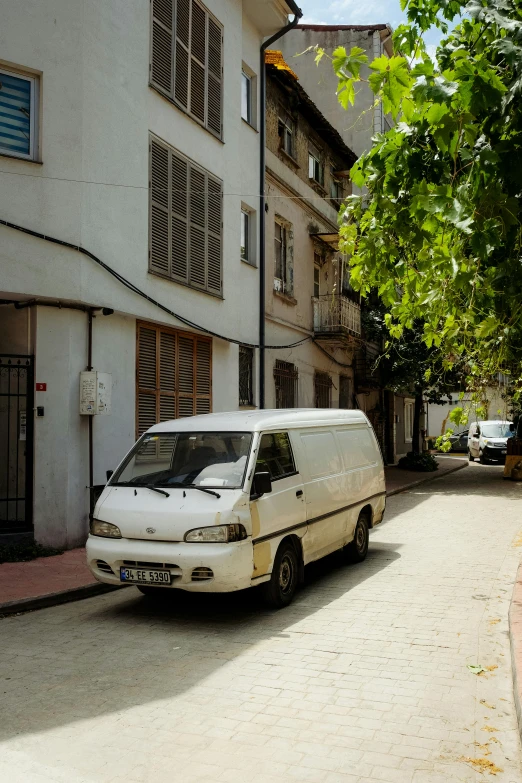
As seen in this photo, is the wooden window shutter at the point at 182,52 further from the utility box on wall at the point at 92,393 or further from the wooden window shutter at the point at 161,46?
the utility box on wall at the point at 92,393

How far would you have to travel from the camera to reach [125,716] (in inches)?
187

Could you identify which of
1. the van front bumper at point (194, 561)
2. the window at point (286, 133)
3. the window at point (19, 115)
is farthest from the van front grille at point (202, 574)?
the window at point (286, 133)

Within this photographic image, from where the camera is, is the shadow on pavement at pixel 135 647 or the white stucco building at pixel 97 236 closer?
the shadow on pavement at pixel 135 647

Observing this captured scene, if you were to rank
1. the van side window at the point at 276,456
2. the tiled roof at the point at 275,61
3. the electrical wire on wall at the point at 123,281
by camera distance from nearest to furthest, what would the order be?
1. the van side window at the point at 276,456
2. the electrical wire on wall at the point at 123,281
3. the tiled roof at the point at 275,61

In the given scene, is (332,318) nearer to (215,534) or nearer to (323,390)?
(323,390)

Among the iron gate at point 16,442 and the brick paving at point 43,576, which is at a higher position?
the iron gate at point 16,442

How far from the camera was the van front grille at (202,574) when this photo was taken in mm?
6828

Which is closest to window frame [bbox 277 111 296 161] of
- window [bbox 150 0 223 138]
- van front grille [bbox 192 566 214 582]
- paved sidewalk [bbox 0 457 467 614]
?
window [bbox 150 0 223 138]

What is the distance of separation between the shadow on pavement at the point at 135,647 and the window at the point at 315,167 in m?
15.7

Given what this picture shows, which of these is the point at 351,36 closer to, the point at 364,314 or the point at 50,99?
the point at 364,314

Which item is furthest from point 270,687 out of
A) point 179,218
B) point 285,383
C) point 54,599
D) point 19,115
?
point 285,383

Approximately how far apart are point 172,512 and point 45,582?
2.52 metres

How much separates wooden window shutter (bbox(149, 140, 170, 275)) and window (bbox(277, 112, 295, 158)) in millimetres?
6871

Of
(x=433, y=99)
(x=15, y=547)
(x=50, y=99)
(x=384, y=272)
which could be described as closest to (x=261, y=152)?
(x=50, y=99)
